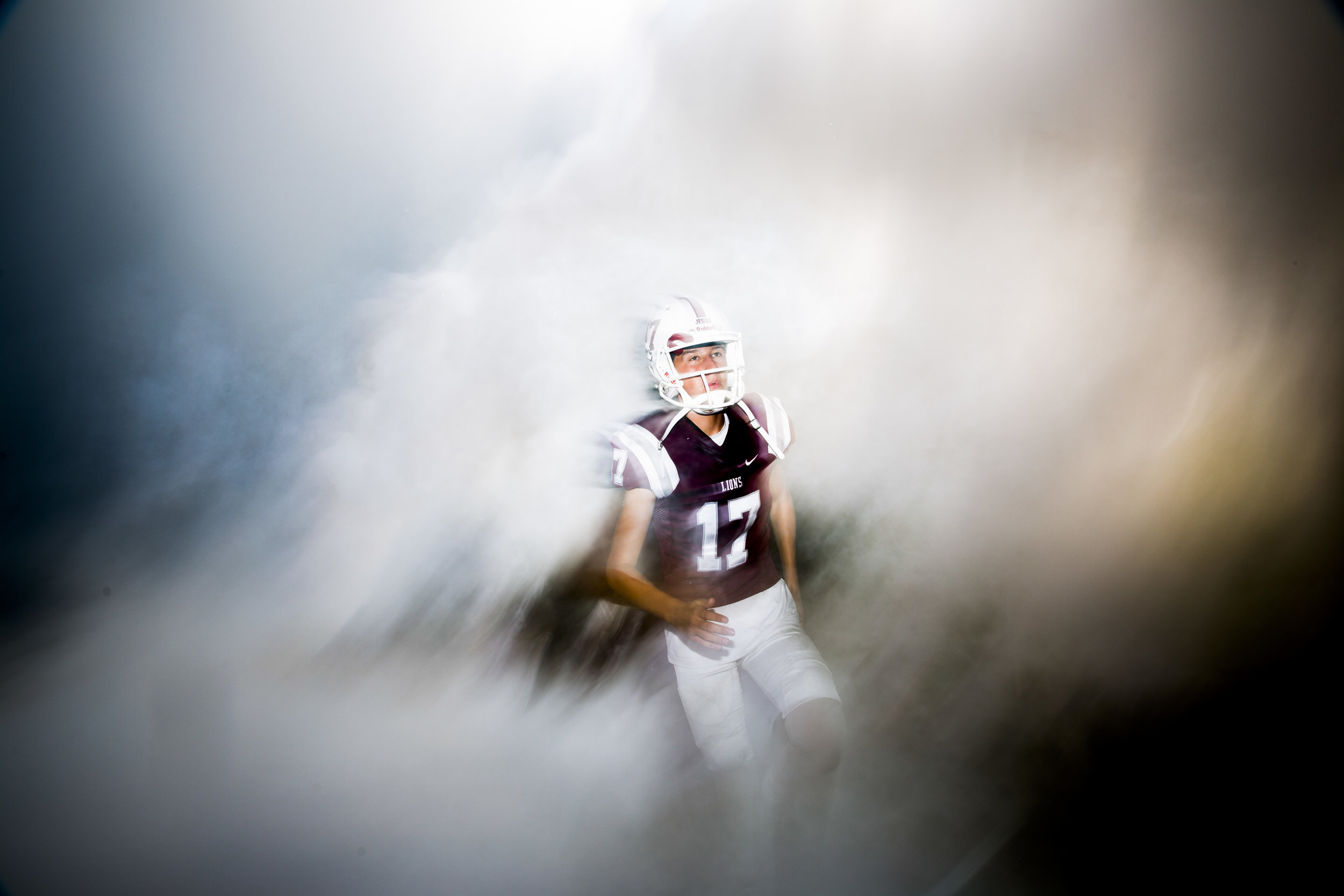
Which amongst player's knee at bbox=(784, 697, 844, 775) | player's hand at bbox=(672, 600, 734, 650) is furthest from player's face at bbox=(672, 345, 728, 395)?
player's knee at bbox=(784, 697, 844, 775)

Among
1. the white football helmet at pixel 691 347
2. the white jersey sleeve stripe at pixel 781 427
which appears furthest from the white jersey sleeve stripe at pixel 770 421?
the white football helmet at pixel 691 347

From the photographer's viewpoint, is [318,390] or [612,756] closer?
[318,390]

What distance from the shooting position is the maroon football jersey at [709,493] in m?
1.46

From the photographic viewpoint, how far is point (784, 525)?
1.64 meters

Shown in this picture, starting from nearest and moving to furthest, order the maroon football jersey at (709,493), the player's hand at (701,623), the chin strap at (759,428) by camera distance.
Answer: the player's hand at (701,623) < the maroon football jersey at (709,493) < the chin strap at (759,428)

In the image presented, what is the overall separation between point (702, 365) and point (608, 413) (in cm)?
25

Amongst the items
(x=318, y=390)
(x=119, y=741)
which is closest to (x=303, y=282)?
(x=318, y=390)

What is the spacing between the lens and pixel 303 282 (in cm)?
139

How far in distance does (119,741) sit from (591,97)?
6.10ft

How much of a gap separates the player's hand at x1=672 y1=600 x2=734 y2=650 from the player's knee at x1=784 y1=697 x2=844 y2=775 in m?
0.32

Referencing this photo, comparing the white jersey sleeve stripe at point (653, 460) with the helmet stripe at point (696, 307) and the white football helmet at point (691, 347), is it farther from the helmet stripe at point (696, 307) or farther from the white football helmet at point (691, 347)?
the helmet stripe at point (696, 307)

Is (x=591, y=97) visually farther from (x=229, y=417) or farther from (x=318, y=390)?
(x=229, y=417)

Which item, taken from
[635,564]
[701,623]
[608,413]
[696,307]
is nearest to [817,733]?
[701,623]

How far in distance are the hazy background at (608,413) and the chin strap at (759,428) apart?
95 mm
